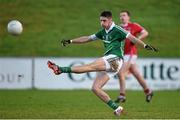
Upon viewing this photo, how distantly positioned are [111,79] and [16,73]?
3603 mm

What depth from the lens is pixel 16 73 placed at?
26672 mm

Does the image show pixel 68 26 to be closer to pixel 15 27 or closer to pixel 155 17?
pixel 155 17

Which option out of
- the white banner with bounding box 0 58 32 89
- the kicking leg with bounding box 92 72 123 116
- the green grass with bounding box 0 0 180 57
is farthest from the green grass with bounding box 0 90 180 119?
the green grass with bounding box 0 0 180 57

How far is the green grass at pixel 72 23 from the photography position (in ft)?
101

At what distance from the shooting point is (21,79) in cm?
2658

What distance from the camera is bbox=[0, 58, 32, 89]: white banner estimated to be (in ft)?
86.4

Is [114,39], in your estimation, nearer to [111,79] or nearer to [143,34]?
[143,34]

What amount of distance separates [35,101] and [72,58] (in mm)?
7726

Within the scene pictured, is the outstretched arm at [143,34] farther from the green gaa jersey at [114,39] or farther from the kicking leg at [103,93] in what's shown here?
the kicking leg at [103,93]

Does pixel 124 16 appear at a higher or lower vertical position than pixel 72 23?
lower

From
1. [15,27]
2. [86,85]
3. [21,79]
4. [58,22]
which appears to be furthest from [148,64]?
[15,27]

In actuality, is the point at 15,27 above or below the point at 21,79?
above

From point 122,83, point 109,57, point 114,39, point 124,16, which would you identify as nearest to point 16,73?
point 124,16

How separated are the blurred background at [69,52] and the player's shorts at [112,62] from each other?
201 centimetres
